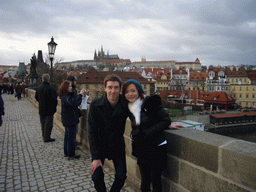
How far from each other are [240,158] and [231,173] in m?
0.19

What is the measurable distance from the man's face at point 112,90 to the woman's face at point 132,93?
0.44 feet

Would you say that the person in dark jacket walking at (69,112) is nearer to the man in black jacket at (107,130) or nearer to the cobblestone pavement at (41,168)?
the cobblestone pavement at (41,168)

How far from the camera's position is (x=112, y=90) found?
2.35 metres

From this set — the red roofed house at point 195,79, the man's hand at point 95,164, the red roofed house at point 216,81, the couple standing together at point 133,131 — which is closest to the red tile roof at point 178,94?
the red roofed house at point 216,81

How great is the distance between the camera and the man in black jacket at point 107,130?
229 cm

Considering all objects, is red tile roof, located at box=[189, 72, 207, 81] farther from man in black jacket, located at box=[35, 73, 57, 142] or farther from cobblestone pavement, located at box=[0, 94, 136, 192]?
man in black jacket, located at box=[35, 73, 57, 142]

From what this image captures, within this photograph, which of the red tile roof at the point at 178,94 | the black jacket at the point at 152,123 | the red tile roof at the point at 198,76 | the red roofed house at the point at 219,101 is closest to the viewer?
the black jacket at the point at 152,123

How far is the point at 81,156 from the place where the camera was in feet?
14.9

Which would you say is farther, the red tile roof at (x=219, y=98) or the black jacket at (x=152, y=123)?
the red tile roof at (x=219, y=98)

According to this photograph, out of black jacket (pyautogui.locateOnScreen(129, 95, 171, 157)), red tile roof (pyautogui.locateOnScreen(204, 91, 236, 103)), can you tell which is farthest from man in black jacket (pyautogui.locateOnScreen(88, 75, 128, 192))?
red tile roof (pyautogui.locateOnScreen(204, 91, 236, 103))

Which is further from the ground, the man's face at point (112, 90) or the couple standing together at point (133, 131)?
the man's face at point (112, 90)

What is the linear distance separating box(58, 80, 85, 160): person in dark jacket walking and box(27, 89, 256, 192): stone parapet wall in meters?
2.28

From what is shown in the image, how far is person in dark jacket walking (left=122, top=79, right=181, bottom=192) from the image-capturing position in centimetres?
219

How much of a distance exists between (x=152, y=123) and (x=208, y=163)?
0.68 meters
